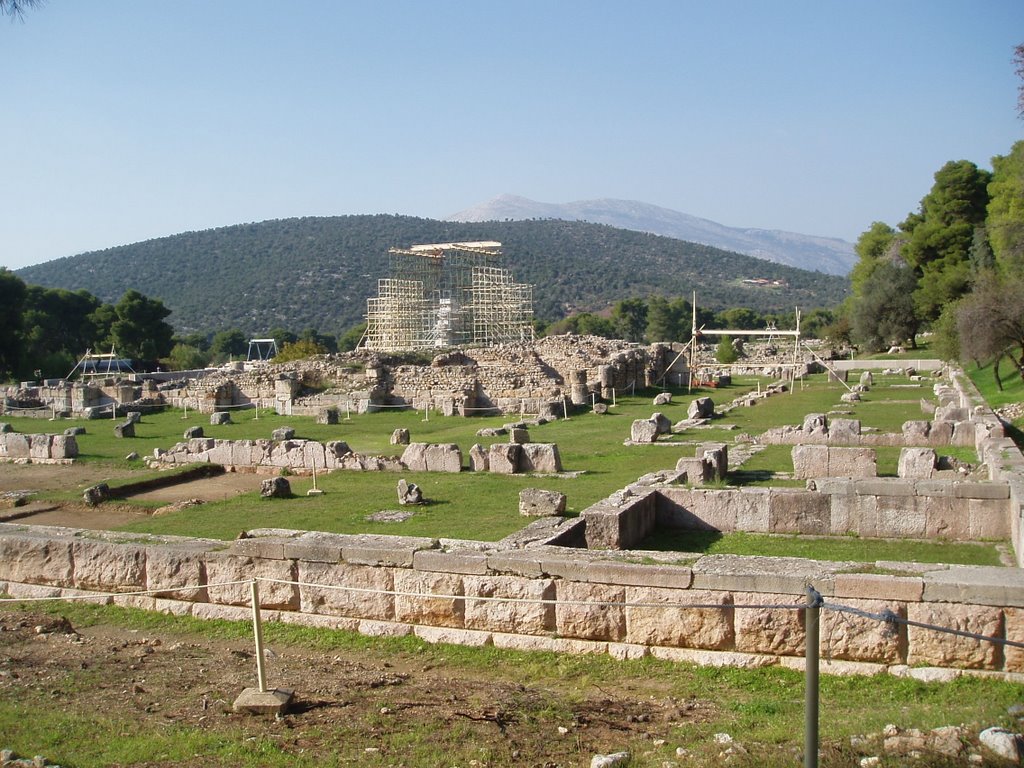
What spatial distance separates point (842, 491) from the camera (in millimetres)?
10820

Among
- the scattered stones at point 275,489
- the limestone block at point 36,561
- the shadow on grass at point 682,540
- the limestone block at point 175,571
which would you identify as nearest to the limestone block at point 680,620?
the shadow on grass at point 682,540

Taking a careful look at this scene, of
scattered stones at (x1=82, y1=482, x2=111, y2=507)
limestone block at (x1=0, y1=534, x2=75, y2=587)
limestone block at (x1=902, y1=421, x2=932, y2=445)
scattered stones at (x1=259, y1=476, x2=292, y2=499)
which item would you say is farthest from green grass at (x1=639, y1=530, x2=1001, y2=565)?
scattered stones at (x1=82, y1=482, x2=111, y2=507)

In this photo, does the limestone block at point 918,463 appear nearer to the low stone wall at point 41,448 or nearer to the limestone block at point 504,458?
the limestone block at point 504,458

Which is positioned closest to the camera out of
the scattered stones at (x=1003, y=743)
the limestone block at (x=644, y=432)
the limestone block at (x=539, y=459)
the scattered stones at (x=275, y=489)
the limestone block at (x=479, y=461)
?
the scattered stones at (x=1003, y=743)

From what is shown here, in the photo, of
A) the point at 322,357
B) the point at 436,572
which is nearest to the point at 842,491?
the point at 436,572

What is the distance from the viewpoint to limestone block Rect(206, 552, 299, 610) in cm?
772

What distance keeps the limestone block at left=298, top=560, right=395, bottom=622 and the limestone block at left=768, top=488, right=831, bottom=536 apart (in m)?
5.43

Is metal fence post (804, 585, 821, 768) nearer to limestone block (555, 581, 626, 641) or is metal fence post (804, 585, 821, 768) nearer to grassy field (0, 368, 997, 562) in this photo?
limestone block (555, 581, 626, 641)

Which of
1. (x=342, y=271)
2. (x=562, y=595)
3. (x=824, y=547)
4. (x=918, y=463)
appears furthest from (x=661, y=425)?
(x=342, y=271)

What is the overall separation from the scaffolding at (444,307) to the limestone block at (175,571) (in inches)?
1899

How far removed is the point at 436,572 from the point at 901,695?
3.40 metres

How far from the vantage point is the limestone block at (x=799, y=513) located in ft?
35.4

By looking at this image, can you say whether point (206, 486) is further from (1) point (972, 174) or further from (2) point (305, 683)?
(1) point (972, 174)

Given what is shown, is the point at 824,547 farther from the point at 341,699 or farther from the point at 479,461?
the point at 479,461
